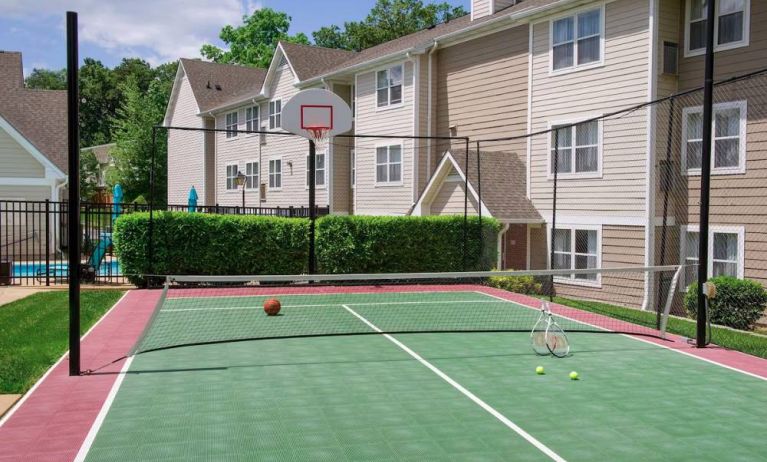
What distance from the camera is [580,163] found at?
2108 centimetres

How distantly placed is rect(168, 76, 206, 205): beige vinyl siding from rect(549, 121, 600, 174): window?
85.0ft

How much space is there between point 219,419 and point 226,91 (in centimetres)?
3995

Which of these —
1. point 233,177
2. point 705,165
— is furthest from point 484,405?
point 233,177

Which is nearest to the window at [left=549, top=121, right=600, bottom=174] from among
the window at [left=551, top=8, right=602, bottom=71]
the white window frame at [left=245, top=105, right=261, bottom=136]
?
the window at [left=551, top=8, right=602, bottom=71]

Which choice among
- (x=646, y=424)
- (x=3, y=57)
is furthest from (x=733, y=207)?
(x=3, y=57)

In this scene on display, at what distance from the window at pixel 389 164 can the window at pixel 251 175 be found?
10.7m

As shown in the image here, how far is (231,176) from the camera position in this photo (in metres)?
39.8

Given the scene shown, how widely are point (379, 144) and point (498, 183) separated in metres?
7.20

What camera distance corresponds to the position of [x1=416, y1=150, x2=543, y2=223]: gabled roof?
2211cm

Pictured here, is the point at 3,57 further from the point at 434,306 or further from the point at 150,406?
the point at 150,406

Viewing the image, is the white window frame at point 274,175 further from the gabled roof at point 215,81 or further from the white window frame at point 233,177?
the gabled roof at point 215,81

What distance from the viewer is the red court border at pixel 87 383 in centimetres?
659

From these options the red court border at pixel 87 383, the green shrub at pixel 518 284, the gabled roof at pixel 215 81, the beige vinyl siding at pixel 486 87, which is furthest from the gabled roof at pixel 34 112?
the green shrub at pixel 518 284

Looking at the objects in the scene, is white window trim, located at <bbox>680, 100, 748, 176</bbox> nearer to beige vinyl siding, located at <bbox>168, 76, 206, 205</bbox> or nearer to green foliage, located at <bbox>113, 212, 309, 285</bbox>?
green foliage, located at <bbox>113, 212, 309, 285</bbox>
